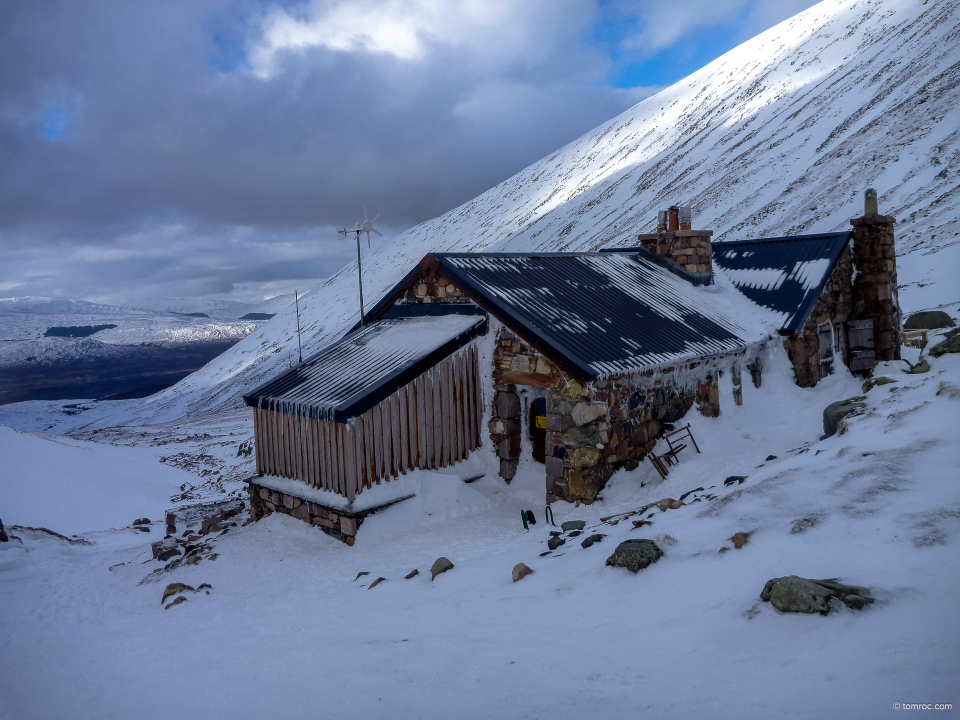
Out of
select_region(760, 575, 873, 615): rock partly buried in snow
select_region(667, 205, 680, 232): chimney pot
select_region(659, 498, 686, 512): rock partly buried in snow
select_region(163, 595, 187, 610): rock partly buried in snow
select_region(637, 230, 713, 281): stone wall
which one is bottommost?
select_region(163, 595, 187, 610): rock partly buried in snow

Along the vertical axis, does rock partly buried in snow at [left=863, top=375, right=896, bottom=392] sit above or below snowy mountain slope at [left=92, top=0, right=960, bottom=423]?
below

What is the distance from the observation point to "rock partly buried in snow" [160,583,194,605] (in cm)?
923

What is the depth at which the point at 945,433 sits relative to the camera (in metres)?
7.64

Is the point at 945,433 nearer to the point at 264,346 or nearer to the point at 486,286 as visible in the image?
the point at 486,286

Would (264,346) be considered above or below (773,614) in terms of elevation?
above

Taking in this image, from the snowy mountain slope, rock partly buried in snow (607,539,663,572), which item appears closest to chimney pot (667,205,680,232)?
rock partly buried in snow (607,539,663,572)

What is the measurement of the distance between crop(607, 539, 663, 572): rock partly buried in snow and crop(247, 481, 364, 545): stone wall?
4.81 metres

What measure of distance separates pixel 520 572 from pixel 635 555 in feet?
4.78

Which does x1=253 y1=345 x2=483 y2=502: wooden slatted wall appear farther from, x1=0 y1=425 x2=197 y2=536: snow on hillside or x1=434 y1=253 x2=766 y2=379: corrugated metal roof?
x1=0 y1=425 x2=197 y2=536: snow on hillside

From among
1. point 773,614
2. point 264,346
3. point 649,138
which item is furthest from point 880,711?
point 649,138

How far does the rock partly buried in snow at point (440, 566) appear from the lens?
832 cm

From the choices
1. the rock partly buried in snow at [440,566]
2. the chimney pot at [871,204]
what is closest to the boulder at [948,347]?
the chimney pot at [871,204]

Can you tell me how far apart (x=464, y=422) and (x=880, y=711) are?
337 inches

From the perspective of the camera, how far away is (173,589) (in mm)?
9320
